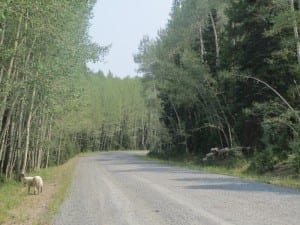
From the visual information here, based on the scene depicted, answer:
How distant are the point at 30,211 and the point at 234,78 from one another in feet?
58.9

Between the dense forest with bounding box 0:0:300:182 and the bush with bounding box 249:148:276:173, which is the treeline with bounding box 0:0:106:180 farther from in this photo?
the bush with bounding box 249:148:276:173

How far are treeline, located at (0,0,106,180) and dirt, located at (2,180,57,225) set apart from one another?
11.9 feet

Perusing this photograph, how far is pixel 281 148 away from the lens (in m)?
23.6

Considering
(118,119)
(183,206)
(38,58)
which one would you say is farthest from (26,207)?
(118,119)

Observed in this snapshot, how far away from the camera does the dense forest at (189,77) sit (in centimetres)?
1816

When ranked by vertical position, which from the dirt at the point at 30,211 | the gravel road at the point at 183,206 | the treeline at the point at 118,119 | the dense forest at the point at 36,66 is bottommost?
the dirt at the point at 30,211

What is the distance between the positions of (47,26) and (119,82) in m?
93.9

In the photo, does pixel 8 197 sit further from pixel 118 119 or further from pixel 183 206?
pixel 118 119

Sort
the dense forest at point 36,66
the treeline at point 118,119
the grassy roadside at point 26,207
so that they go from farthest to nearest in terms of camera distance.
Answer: the treeline at point 118,119
the dense forest at point 36,66
the grassy roadside at point 26,207

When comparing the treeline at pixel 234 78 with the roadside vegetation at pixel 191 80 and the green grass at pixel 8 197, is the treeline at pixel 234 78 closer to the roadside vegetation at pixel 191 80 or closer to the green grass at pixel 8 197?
the roadside vegetation at pixel 191 80

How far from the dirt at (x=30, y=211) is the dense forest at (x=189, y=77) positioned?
3.78 m

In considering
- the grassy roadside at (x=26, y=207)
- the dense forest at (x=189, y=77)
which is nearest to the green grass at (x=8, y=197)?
the grassy roadside at (x=26, y=207)

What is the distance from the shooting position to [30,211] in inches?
488

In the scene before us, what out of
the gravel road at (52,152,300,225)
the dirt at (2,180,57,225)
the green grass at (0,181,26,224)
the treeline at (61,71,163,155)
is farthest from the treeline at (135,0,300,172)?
the treeline at (61,71,163,155)
